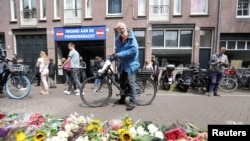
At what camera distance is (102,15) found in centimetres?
1098

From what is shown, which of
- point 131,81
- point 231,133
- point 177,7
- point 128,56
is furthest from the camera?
point 177,7

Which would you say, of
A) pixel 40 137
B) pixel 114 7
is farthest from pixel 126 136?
pixel 114 7

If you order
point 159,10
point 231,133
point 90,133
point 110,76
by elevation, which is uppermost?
point 159,10

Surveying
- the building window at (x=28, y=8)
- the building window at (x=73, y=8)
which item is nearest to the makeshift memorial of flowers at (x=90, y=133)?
the building window at (x=73, y=8)

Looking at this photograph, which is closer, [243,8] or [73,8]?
[243,8]

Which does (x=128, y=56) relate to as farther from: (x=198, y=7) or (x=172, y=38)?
(x=198, y=7)

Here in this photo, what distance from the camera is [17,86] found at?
5438 millimetres

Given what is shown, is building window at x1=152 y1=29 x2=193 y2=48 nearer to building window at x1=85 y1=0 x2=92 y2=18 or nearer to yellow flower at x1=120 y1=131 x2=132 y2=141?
building window at x1=85 y1=0 x2=92 y2=18

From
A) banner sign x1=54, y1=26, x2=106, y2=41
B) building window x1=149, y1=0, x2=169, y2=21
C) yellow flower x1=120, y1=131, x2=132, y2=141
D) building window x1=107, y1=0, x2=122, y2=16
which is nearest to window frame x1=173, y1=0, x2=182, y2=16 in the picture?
building window x1=149, y1=0, x2=169, y2=21

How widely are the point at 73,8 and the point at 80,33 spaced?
1.82 m

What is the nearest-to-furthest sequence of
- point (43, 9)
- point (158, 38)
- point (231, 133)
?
point (231, 133), point (158, 38), point (43, 9)

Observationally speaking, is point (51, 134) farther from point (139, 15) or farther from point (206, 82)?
point (139, 15)

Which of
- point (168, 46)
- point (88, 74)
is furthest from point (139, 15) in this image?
point (88, 74)

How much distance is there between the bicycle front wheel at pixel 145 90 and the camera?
15.3 ft
